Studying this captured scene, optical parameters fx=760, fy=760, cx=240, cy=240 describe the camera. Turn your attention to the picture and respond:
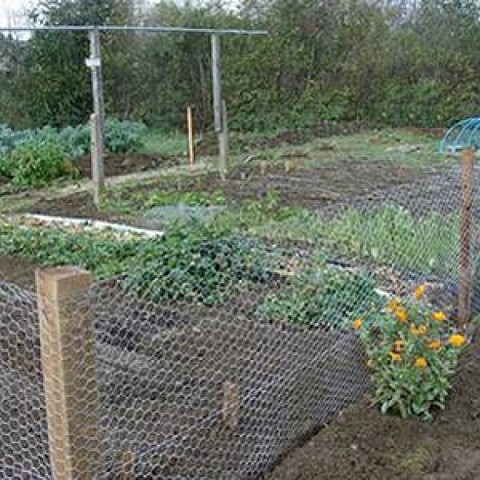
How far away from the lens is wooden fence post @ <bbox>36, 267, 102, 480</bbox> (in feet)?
6.41

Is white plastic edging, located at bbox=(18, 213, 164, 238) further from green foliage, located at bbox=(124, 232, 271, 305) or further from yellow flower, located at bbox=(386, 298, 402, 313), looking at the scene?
yellow flower, located at bbox=(386, 298, 402, 313)

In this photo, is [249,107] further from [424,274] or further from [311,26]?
[424,274]

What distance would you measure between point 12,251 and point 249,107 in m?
9.18

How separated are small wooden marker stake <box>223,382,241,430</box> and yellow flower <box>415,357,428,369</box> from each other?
702 millimetres

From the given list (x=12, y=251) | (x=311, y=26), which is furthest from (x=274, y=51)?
(x=12, y=251)

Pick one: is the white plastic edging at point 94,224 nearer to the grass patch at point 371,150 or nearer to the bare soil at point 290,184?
the bare soil at point 290,184

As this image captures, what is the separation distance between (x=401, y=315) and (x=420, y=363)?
0.24 m

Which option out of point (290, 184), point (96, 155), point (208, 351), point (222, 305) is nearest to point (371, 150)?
point (290, 184)

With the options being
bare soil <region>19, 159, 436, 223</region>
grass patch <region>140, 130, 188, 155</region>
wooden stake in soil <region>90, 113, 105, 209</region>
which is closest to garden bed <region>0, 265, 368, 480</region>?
bare soil <region>19, 159, 436, 223</region>

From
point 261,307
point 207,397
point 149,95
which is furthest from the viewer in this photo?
point 149,95

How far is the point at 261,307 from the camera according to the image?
383 cm

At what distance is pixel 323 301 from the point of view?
144 inches

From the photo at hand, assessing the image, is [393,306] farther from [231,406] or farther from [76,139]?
[76,139]

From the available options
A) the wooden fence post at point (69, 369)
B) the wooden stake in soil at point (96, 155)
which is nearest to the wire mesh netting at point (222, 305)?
the wooden fence post at point (69, 369)
